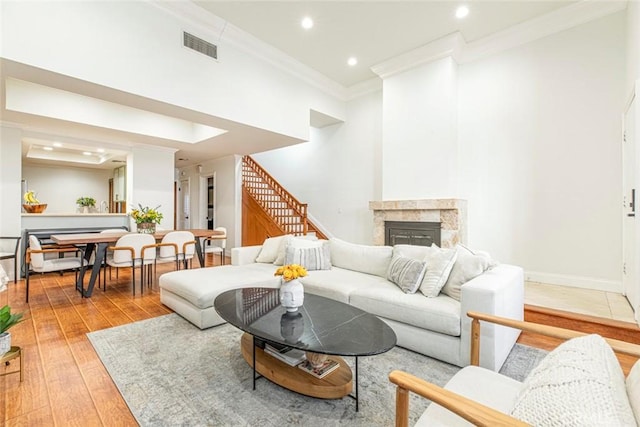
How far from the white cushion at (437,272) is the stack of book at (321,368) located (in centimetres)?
108

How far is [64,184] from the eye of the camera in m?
8.45

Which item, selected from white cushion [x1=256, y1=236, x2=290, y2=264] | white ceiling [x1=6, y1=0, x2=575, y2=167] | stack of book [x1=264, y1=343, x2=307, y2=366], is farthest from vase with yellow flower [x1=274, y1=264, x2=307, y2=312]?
white ceiling [x1=6, y1=0, x2=575, y2=167]

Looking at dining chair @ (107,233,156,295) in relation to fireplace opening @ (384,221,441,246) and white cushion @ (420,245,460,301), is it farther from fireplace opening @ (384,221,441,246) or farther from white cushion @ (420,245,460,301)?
fireplace opening @ (384,221,441,246)

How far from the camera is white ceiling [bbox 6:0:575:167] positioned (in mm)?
3654

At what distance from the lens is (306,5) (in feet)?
12.2

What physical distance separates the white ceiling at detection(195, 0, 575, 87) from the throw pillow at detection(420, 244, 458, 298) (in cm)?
330

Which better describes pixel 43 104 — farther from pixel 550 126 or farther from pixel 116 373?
pixel 550 126

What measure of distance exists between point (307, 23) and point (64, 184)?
8822mm

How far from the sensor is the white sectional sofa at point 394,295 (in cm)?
206

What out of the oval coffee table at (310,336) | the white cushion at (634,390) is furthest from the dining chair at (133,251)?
the white cushion at (634,390)

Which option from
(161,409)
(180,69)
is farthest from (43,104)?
(161,409)

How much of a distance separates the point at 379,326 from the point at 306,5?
Result: 13.1 feet


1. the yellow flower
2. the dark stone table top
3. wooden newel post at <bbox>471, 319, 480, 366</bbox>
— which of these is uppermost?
the yellow flower

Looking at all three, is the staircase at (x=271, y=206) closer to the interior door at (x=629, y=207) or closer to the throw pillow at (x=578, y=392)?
the interior door at (x=629, y=207)
